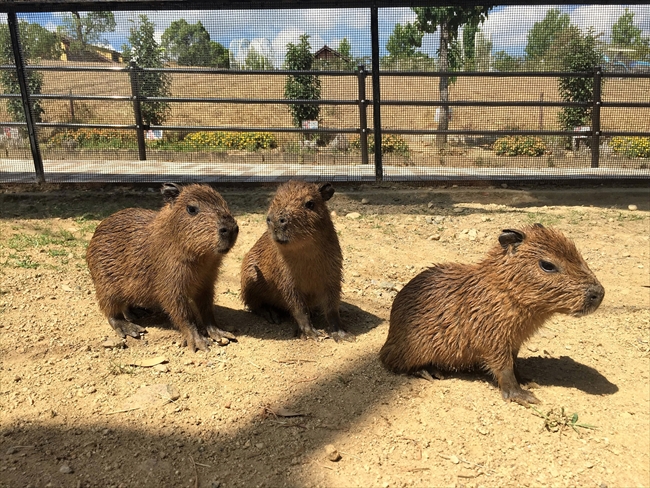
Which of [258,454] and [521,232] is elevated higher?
[521,232]

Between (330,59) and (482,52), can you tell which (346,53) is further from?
(482,52)

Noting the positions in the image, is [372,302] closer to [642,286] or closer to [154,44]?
[642,286]

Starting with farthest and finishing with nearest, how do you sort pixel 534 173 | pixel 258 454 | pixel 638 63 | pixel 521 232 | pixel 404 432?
pixel 638 63 → pixel 534 173 → pixel 521 232 → pixel 404 432 → pixel 258 454

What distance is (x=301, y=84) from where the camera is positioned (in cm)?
884

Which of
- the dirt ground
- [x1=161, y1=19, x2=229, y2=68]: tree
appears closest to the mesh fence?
[x1=161, y1=19, x2=229, y2=68]: tree

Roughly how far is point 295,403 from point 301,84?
268 inches

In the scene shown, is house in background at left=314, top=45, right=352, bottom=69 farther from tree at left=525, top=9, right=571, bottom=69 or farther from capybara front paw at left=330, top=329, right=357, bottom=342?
capybara front paw at left=330, top=329, right=357, bottom=342

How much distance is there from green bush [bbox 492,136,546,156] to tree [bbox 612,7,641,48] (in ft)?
6.25

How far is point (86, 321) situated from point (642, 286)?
4.56 metres

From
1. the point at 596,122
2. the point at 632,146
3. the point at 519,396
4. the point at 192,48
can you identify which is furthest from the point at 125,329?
the point at 632,146

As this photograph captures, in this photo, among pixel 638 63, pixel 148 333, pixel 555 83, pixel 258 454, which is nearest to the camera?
pixel 258 454

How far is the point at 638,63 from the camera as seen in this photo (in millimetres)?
8547

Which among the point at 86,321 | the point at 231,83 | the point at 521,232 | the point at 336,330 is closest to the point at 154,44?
the point at 231,83

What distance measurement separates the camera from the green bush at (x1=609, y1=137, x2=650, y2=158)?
29.3 ft
